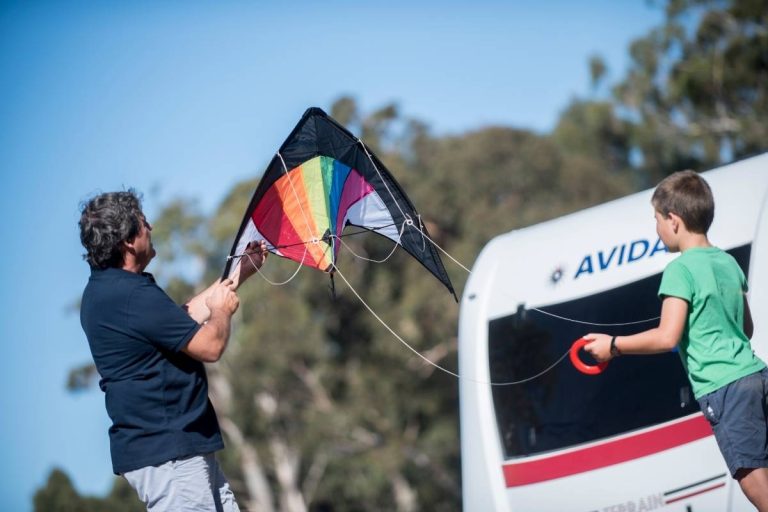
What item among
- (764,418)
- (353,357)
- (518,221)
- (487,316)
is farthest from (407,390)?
(764,418)

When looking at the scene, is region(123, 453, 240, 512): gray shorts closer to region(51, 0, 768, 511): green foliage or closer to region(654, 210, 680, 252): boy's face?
region(654, 210, 680, 252): boy's face

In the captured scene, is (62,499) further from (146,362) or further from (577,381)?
(146,362)

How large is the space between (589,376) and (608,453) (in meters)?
0.51

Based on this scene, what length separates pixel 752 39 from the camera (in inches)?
893

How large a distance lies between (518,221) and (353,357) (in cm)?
575

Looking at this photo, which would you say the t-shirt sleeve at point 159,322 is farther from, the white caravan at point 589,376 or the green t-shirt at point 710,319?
the white caravan at point 589,376

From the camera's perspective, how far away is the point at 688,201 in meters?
3.89

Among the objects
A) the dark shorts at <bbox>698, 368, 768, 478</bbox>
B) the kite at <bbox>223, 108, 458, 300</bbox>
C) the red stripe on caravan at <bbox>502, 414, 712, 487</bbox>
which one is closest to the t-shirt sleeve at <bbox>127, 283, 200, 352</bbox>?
the kite at <bbox>223, 108, 458, 300</bbox>

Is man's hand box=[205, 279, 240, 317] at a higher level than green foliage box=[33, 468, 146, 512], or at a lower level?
higher

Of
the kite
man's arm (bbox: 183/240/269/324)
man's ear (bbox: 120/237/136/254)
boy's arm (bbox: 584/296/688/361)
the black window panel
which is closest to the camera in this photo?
boy's arm (bbox: 584/296/688/361)

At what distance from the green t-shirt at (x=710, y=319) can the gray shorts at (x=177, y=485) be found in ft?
6.46

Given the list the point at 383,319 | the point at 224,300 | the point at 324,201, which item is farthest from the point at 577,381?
the point at 383,319

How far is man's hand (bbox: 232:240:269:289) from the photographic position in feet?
14.6

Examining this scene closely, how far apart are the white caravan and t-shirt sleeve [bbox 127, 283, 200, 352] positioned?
282cm
